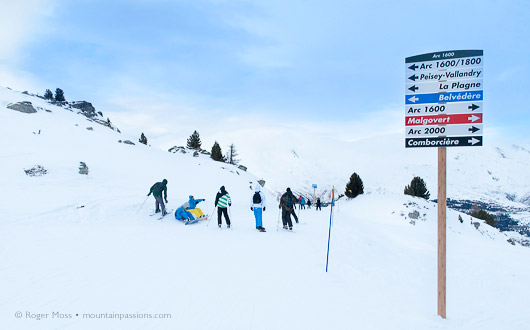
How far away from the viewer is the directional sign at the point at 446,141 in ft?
18.2

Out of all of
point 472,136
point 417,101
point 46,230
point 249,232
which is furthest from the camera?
point 249,232

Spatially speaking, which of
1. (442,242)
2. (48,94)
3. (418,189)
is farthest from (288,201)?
(48,94)

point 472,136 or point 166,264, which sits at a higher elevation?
point 472,136

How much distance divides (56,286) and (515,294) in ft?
47.4

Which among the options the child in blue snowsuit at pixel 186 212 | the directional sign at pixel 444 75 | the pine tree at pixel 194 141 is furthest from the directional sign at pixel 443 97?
the pine tree at pixel 194 141

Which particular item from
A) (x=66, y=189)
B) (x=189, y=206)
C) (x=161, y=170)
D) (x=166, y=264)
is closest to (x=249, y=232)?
(x=189, y=206)

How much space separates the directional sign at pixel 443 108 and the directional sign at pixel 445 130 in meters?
0.32

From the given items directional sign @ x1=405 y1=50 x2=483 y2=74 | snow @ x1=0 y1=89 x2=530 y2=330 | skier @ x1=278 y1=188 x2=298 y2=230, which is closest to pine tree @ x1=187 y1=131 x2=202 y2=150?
snow @ x1=0 y1=89 x2=530 y2=330

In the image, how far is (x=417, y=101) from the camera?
19.9 feet

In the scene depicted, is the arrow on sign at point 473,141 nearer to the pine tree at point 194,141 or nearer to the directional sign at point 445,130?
the directional sign at point 445,130

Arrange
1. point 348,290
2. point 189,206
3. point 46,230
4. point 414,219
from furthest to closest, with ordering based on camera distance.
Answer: point 414,219 → point 189,206 → point 46,230 → point 348,290

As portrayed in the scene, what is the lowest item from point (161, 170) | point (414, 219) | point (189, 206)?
point (414, 219)

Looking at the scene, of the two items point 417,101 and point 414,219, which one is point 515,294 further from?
point 414,219

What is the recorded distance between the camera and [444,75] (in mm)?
5891
